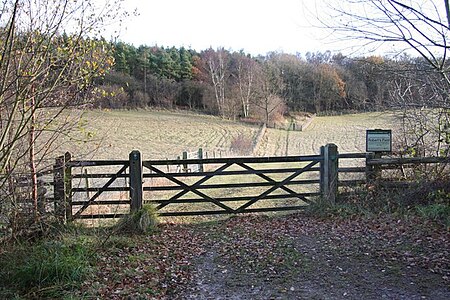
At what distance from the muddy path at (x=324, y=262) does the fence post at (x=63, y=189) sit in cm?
253

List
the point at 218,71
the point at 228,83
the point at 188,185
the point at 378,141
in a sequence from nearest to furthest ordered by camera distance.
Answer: the point at 188,185 < the point at 378,141 < the point at 228,83 < the point at 218,71

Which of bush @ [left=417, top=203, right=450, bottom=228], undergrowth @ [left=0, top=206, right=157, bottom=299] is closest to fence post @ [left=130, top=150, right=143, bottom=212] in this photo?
undergrowth @ [left=0, top=206, right=157, bottom=299]

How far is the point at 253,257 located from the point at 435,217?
373 centimetres

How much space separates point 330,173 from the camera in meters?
8.80

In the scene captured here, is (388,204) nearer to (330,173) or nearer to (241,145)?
(330,173)

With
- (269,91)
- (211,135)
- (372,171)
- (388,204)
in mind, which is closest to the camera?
(388,204)

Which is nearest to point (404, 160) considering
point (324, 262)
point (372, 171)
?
point (372, 171)

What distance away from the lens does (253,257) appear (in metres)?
5.96

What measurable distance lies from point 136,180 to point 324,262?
166 inches

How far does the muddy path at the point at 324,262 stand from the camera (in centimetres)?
467

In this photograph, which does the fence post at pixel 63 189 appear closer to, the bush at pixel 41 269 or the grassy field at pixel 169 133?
the bush at pixel 41 269

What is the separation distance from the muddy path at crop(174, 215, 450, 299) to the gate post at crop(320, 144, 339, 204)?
107 cm

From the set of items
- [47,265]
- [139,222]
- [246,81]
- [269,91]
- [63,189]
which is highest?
[246,81]

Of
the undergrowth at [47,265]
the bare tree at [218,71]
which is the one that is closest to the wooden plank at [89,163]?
the undergrowth at [47,265]
